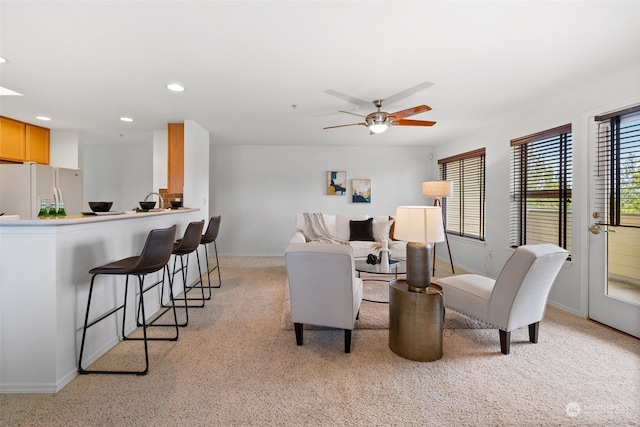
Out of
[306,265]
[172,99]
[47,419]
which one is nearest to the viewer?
[47,419]

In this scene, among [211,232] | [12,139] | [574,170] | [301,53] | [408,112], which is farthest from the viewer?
[12,139]

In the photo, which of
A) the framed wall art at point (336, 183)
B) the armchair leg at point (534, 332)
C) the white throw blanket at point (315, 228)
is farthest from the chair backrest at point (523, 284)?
the framed wall art at point (336, 183)

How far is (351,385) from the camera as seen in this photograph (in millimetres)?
1832

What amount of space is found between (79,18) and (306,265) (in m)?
2.21

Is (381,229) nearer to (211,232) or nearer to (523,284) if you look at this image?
(211,232)

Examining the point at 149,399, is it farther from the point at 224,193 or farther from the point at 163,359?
the point at 224,193

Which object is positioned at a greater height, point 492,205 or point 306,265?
point 492,205

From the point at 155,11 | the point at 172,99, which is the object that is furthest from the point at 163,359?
the point at 172,99

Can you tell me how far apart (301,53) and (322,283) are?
5.91ft

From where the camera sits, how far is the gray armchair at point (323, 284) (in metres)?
2.07

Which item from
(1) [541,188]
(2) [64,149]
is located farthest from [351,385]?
(2) [64,149]

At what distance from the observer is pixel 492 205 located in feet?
14.0

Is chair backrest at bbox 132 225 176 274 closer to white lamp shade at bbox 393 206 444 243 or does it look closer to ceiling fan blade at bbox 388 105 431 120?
white lamp shade at bbox 393 206 444 243

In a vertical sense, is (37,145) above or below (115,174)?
above
